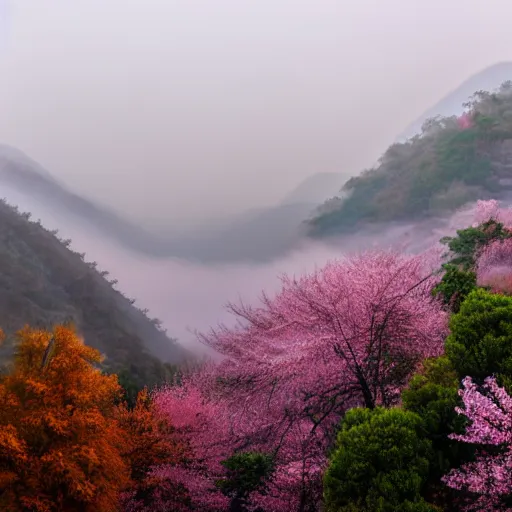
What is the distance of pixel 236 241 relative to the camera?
142ft

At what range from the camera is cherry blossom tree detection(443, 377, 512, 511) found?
5348mm

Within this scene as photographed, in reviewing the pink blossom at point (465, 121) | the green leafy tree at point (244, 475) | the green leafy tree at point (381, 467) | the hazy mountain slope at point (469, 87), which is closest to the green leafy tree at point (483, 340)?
the green leafy tree at point (381, 467)

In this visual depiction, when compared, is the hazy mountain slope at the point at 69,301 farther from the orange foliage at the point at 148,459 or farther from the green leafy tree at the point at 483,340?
the green leafy tree at the point at 483,340

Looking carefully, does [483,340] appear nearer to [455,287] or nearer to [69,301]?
[455,287]

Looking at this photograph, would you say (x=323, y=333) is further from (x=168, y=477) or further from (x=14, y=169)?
→ (x=14, y=169)

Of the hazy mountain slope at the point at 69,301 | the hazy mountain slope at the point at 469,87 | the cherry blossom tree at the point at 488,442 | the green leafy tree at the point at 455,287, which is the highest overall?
the hazy mountain slope at the point at 469,87

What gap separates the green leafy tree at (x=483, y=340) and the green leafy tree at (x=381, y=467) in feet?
4.21

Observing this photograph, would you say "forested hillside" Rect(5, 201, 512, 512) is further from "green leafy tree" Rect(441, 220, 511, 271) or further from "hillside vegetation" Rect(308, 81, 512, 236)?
"hillside vegetation" Rect(308, 81, 512, 236)

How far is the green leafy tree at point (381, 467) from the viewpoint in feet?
19.3

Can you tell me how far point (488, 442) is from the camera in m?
5.55

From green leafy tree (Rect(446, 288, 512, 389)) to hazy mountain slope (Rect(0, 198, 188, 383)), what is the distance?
2560 cm

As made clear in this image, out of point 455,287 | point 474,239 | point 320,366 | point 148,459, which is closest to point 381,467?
point 320,366

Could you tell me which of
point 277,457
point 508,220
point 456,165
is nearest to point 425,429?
point 277,457

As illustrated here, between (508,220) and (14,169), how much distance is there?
133 feet
